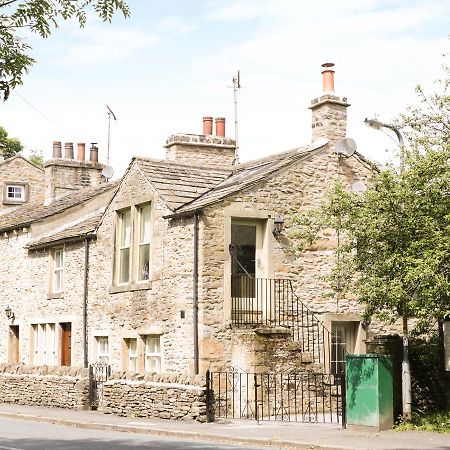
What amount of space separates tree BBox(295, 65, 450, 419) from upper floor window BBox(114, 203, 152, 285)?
25.6 feet

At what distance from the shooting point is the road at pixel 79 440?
585 inches

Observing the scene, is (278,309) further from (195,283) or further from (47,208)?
(47,208)

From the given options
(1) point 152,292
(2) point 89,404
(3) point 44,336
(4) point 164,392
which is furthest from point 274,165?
(3) point 44,336

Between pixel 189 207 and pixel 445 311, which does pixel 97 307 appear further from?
pixel 445 311

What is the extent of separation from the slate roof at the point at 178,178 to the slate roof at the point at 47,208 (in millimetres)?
5014

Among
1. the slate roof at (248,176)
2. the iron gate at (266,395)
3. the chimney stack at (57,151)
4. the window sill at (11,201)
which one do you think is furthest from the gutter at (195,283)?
the window sill at (11,201)

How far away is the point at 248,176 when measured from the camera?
75.8ft

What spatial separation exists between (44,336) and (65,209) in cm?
441

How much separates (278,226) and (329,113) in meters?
3.64

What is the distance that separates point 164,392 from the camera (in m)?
20.3

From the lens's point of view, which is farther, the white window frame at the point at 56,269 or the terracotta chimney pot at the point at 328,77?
the white window frame at the point at 56,269

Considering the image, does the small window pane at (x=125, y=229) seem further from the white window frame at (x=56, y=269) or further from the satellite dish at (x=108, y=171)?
the satellite dish at (x=108, y=171)

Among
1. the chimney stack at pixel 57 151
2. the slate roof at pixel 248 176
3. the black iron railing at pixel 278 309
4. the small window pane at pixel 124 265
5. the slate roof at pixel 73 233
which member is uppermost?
the chimney stack at pixel 57 151

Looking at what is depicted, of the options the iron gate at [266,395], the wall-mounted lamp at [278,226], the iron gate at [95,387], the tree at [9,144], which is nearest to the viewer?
the iron gate at [266,395]
